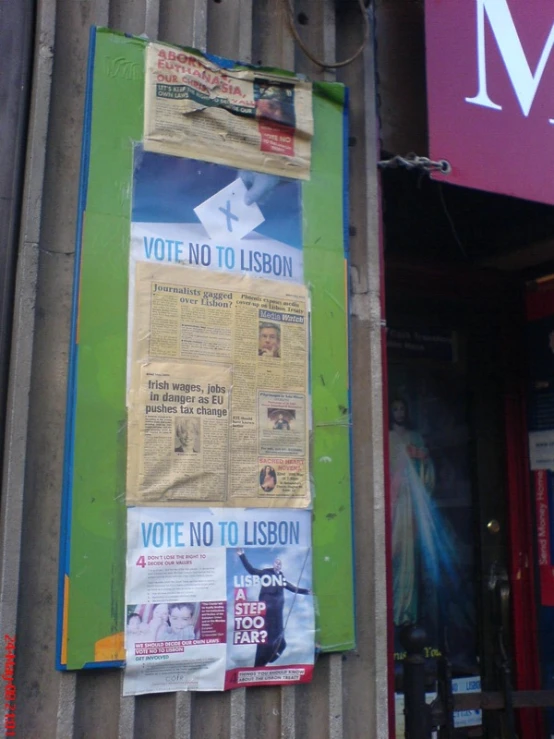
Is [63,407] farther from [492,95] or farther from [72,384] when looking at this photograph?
[492,95]

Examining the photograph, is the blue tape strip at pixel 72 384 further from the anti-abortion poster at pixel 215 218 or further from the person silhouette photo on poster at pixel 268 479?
the person silhouette photo on poster at pixel 268 479

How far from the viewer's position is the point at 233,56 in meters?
3.84

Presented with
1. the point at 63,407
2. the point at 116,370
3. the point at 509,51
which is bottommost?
the point at 63,407

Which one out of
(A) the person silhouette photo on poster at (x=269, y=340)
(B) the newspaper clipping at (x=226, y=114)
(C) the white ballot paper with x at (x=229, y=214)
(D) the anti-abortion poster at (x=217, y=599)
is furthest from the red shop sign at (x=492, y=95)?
(D) the anti-abortion poster at (x=217, y=599)

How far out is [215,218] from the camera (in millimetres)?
3605

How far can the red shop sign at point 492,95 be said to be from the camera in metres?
3.98

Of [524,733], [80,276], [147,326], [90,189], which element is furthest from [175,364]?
[524,733]

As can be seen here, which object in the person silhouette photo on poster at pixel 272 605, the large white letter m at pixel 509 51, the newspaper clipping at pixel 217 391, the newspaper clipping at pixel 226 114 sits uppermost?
the large white letter m at pixel 509 51

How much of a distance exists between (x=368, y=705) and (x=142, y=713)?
3.26 feet

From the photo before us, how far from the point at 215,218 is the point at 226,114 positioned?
488 millimetres

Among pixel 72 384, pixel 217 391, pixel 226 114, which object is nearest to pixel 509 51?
pixel 226 114

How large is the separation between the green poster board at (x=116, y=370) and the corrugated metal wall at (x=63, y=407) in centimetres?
7

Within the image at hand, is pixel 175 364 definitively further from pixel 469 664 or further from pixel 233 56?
pixel 469 664

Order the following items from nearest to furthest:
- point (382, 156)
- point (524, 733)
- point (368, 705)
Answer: point (368, 705) → point (382, 156) → point (524, 733)
